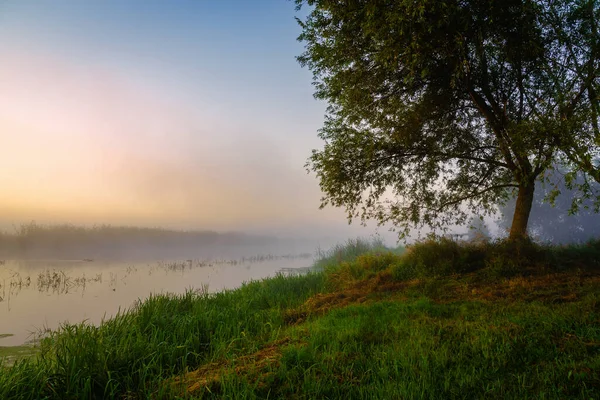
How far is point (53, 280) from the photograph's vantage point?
1884 centimetres

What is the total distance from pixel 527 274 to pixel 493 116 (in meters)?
6.16

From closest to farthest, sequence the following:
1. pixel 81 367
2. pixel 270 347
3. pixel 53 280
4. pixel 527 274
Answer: pixel 81 367
pixel 270 347
pixel 527 274
pixel 53 280

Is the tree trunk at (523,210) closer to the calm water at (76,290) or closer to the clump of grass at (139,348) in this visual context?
the clump of grass at (139,348)

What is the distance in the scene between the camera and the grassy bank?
4.30 meters

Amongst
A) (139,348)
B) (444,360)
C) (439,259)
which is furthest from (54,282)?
(444,360)

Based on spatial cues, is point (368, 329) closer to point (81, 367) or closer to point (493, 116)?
point (81, 367)

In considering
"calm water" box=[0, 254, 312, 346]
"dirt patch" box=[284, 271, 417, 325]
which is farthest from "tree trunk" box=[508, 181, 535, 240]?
"calm water" box=[0, 254, 312, 346]

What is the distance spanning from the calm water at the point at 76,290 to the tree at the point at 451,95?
898 cm

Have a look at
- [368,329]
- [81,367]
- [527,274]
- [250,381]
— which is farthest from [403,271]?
[81,367]

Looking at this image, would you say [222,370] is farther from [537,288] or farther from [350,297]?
[537,288]

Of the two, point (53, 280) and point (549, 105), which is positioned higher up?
point (549, 105)

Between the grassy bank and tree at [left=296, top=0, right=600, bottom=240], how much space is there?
4299 millimetres

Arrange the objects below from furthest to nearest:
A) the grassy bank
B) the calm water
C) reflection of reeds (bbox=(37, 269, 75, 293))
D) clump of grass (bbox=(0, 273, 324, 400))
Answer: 1. reflection of reeds (bbox=(37, 269, 75, 293))
2. the calm water
3. clump of grass (bbox=(0, 273, 324, 400))
4. the grassy bank

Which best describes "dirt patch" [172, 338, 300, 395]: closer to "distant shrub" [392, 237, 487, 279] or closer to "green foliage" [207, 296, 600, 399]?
"green foliage" [207, 296, 600, 399]
